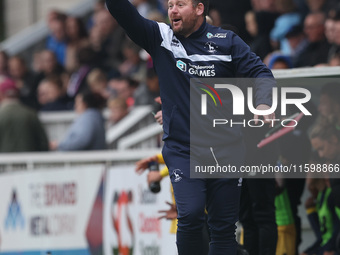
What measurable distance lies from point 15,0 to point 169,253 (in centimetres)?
1247

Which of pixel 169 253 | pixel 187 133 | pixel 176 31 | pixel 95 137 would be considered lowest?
pixel 169 253

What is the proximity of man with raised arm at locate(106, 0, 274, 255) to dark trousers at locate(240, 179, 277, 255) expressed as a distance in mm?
1055

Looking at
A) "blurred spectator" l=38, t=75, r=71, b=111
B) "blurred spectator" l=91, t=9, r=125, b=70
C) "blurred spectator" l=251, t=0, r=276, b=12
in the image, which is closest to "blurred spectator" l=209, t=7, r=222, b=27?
"blurred spectator" l=251, t=0, r=276, b=12

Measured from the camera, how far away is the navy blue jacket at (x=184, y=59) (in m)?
6.47

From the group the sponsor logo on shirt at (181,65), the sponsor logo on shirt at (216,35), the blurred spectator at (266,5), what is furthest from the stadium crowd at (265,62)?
Result: the sponsor logo on shirt at (181,65)

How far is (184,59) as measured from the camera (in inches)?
257

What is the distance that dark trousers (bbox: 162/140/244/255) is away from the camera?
6.38 m

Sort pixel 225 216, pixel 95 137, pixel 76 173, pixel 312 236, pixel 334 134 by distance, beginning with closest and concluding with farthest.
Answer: pixel 225 216, pixel 334 134, pixel 312 236, pixel 76 173, pixel 95 137

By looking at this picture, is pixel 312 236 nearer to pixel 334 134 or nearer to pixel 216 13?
pixel 334 134

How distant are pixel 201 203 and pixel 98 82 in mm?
7501

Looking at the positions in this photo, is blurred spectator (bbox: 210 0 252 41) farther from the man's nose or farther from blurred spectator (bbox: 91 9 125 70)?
the man's nose

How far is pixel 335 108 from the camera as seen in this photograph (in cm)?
799

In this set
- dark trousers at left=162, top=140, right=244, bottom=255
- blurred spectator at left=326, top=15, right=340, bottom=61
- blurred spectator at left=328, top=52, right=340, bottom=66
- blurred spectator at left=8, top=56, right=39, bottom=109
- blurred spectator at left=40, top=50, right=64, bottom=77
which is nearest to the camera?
dark trousers at left=162, top=140, right=244, bottom=255

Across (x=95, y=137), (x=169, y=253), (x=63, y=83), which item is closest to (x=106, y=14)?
(x=63, y=83)
